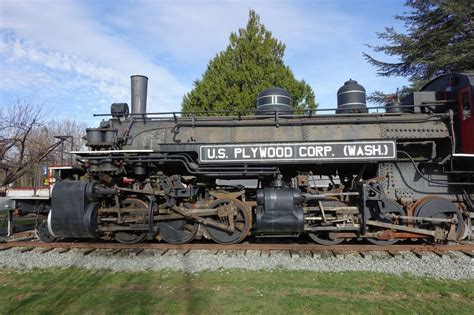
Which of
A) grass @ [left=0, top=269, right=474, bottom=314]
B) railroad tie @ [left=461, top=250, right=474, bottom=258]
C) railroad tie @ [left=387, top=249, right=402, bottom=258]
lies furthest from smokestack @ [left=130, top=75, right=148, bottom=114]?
railroad tie @ [left=461, top=250, right=474, bottom=258]

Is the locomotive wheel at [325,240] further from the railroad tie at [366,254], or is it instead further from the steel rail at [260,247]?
the railroad tie at [366,254]

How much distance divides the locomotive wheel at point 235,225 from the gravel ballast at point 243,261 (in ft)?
1.26

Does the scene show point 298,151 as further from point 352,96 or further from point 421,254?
point 421,254

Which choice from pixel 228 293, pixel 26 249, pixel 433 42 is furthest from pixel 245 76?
pixel 228 293

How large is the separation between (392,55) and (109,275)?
20427mm

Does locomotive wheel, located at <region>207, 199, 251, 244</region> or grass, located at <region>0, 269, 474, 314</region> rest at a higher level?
locomotive wheel, located at <region>207, 199, 251, 244</region>

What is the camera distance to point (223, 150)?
6.85 metres

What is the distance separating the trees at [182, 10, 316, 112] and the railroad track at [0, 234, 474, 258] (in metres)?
12.4

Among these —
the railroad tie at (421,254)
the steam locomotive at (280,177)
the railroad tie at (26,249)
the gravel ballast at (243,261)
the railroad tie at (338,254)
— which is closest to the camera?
the gravel ballast at (243,261)

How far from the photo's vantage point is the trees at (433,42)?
17.2 m

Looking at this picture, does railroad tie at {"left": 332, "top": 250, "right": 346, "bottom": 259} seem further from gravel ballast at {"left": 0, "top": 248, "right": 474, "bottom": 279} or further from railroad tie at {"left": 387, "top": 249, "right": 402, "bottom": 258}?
railroad tie at {"left": 387, "top": 249, "right": 402, "bottom": 258}

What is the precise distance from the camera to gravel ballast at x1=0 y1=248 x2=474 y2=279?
5746mm

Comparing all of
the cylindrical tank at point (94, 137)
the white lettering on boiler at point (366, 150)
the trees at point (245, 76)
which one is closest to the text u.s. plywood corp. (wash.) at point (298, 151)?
the white lettering on boiler at point (366, 150)

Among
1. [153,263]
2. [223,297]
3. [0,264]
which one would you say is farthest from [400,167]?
[0,264]
